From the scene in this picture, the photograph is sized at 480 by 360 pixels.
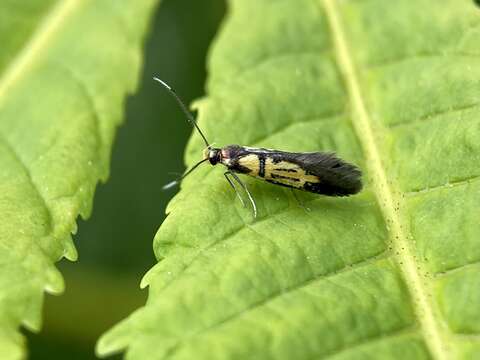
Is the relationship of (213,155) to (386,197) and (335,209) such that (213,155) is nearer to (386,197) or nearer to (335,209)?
(335,209)

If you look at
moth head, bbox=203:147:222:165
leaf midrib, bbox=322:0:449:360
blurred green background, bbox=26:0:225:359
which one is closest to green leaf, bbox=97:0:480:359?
leaf midrib, bbox=322:0:449:360

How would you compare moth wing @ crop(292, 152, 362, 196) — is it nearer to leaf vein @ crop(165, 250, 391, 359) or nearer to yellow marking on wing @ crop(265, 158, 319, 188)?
yellow marking on wing @ crop(265, 158, 319, 188)

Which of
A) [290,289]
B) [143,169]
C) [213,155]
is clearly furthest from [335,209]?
[143,169]

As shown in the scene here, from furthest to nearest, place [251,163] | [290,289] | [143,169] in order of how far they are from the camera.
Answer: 1. [143,169]
2. [251,163]
3. [290,289]

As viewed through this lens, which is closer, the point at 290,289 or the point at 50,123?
the point at 290,289

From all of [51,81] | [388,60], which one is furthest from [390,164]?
[51,81]

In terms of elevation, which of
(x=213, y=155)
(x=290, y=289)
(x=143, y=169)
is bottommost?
(x=290, y=289)
